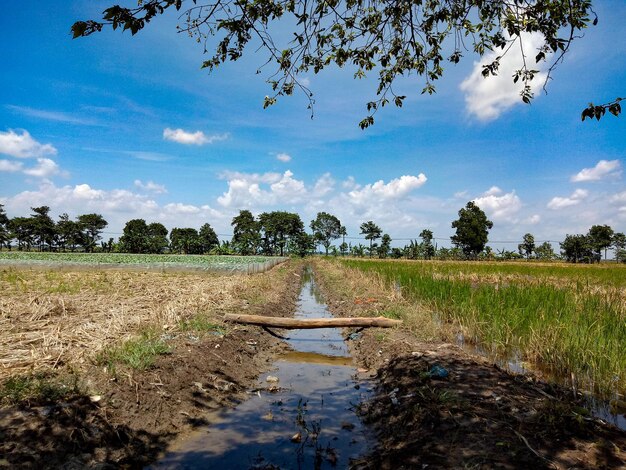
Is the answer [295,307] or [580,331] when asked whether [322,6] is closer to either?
[580,331]

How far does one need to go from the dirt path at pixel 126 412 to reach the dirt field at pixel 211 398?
14mm

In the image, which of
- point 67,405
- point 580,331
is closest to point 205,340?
point 67,405

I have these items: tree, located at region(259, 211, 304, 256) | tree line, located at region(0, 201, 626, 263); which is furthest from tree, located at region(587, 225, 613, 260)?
tree, located at region(259, 211, 304, 256)

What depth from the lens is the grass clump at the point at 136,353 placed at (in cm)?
511

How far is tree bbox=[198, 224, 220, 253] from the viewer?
265ft

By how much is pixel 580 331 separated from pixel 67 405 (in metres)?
7.18

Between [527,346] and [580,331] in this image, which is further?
[527,346]

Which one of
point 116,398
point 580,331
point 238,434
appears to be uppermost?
point 580,331

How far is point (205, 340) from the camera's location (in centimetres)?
708

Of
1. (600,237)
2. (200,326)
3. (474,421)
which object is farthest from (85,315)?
(600,237)

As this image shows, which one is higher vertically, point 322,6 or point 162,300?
point 322,6

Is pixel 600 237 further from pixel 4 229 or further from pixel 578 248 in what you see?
pixel 4 229

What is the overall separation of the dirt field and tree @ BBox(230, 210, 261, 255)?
230 feet

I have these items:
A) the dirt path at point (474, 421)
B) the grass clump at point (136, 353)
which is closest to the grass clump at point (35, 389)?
Answer: the grass clump at point (136, 353)
